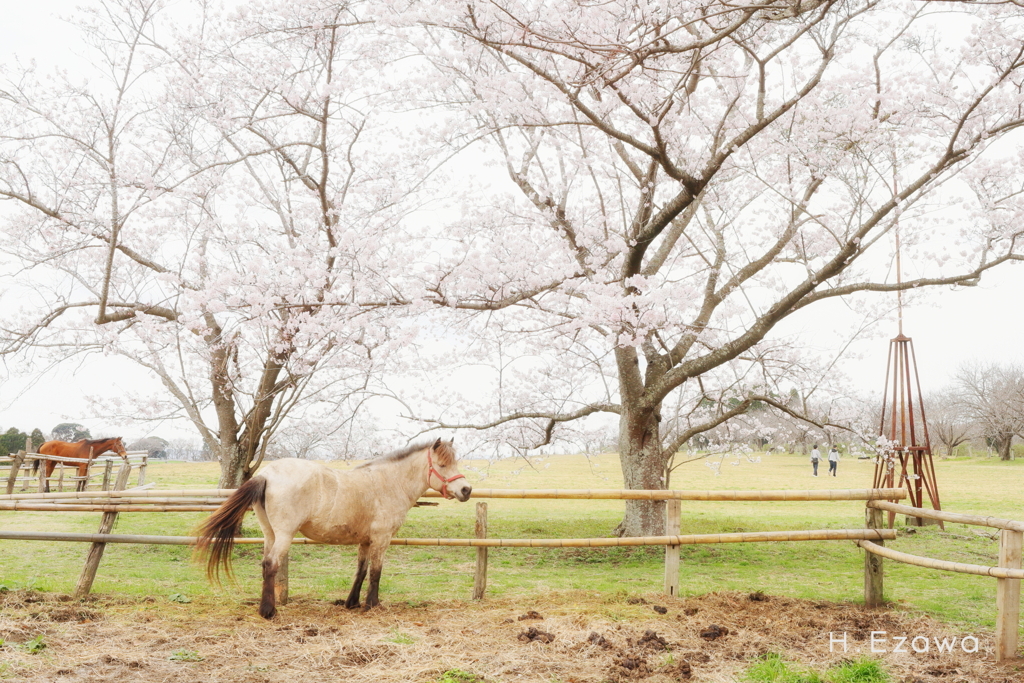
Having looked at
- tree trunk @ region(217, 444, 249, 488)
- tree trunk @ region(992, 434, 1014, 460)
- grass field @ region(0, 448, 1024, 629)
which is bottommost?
grass field @ region(0, 448, 1024, 629)

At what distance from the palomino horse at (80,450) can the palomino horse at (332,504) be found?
425 inches

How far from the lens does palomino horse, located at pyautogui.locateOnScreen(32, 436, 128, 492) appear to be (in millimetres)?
14023

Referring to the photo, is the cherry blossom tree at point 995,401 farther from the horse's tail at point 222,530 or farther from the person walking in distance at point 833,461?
the horse's tail at point 222,530

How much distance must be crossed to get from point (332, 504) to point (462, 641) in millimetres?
1323

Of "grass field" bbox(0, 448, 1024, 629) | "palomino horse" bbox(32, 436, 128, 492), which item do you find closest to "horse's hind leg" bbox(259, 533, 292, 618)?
"grass field" bbox(0, 448, 1024, 629)

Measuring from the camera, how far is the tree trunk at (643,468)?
32.0 feet

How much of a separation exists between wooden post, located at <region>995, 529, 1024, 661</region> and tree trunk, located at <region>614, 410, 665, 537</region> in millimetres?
5537

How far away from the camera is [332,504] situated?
492 cm

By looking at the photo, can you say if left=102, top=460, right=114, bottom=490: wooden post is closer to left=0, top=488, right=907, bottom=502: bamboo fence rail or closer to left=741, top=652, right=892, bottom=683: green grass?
left=0, top=488, right=907, bottom=502: bamboo fence rail

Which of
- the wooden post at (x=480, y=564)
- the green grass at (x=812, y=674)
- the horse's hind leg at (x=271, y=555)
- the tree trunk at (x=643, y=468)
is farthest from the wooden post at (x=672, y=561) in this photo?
the tree trunk at (x=643, y=468)

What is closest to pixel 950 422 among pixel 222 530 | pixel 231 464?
pixel 231 464

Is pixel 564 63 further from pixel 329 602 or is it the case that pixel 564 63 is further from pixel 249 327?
pixel 329 602

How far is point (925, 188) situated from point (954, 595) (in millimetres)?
4928

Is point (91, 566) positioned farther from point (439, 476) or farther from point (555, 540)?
point (555, 540)
